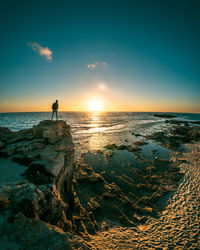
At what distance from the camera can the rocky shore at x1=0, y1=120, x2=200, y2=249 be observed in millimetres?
3111

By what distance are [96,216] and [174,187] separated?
710 centimetres

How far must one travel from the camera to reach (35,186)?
3.91 m

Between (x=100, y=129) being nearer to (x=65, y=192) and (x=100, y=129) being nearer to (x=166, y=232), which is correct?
(x=65, y=192)

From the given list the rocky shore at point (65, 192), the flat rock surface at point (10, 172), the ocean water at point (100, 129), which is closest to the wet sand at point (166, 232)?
the rocky shore at point (65, 192)

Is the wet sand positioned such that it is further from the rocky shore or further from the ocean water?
the ocean water

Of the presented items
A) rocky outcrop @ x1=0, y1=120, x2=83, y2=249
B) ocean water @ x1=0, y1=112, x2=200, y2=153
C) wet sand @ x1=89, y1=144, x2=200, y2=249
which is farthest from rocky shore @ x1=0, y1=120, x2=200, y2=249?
ocean water @ x1=0, y1=112, x2=200, y2=153

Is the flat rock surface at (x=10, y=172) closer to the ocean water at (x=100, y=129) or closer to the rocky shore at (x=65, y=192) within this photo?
the rocky shore at (x=65, y=192)

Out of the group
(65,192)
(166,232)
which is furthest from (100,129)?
(166,232)

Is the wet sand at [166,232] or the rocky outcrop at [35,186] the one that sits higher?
the rocky outcrop at [35,186]

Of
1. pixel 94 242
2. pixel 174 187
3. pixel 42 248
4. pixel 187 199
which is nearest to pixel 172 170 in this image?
pixel 174 187

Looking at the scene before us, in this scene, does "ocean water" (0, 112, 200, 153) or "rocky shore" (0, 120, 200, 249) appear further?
"ocean water" (0, 112, 200, 153)

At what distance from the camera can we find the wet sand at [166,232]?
5.27 meters

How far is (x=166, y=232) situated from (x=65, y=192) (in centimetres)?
627

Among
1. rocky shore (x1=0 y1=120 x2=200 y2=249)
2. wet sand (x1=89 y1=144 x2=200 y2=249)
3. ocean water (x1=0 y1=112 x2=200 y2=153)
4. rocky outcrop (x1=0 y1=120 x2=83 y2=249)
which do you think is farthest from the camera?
ocean water (x1=0 y1=112 x2=200 y2=153)
